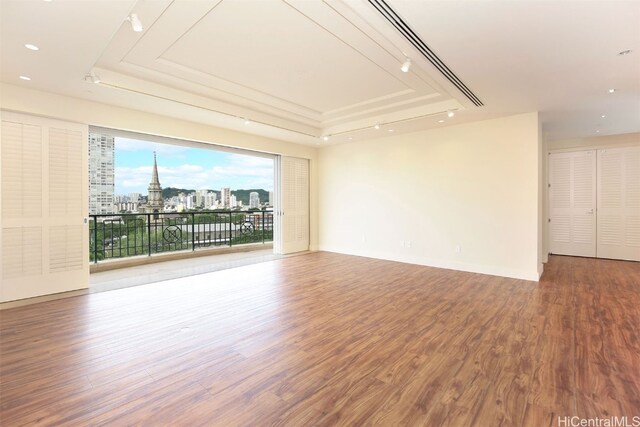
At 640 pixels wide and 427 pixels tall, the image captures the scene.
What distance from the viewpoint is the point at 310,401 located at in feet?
6.18

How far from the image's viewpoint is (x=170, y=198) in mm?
6969

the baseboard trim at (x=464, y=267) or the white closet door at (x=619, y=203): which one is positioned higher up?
the white closet door at (x=619, y=203)

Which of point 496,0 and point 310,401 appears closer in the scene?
point 310,401

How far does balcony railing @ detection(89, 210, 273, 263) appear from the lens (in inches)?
232

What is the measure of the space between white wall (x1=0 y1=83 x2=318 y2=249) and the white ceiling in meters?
0.17

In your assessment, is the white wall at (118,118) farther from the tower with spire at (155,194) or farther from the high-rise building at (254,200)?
the high-rise building at (254,200)

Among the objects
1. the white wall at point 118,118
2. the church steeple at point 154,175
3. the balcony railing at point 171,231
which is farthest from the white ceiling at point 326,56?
the balcony railing at point 171,231

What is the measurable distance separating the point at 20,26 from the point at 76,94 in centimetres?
174

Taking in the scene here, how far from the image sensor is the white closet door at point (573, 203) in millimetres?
6566

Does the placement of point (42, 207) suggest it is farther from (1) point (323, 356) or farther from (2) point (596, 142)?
(2) point (596, 142)

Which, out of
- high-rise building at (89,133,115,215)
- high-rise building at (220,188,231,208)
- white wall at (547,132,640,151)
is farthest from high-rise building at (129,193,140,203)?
white wall at (547,132,640,151)

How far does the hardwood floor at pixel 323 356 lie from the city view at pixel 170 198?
2429 millimetres

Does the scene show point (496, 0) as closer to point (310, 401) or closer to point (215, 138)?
point (310, 401)

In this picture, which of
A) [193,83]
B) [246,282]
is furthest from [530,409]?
[193,83]
